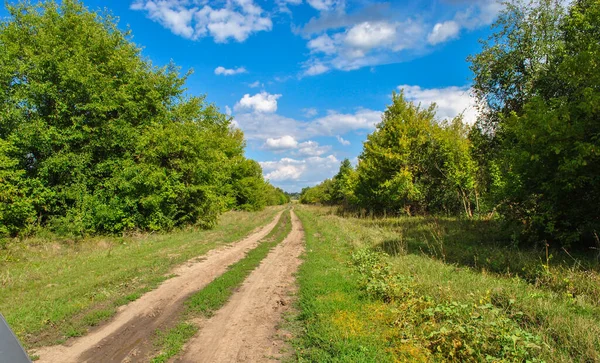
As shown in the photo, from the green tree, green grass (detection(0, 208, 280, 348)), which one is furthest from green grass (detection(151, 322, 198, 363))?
the green tree

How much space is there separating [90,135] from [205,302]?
52.5 ft

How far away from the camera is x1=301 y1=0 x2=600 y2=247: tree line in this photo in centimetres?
957

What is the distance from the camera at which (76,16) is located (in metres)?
18.7

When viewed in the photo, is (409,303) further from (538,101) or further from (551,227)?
(538,101)

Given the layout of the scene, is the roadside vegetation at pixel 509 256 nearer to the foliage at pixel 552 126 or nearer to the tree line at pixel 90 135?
the foliage at pixel 552 126

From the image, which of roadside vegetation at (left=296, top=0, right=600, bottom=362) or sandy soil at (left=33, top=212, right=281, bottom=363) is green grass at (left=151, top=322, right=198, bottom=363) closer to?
sandy soil at (left=33, top=212, right=281, bottom=363)

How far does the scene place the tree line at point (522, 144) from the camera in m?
9.57

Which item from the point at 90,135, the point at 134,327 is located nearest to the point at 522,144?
the point at 134,327

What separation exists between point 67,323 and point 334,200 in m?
59.9

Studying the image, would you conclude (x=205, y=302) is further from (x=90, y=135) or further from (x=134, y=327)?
(x=90, y=135)

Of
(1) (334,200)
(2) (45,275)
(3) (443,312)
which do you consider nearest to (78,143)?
(2) (45,275)

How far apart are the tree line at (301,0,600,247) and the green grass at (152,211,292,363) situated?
34.5 ft

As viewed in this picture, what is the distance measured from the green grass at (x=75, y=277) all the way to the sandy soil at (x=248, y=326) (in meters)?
2.36

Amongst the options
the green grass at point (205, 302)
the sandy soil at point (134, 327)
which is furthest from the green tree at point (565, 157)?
the sandy soil at point (134, 327)
